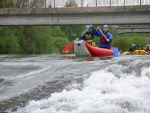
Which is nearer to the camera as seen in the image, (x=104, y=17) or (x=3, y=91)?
(x=3, y=91)

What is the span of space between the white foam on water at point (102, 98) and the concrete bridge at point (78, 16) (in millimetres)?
19871

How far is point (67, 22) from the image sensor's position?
32.1 m

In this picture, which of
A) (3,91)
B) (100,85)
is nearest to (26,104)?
(3,91)

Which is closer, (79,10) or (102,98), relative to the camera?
(102,98)

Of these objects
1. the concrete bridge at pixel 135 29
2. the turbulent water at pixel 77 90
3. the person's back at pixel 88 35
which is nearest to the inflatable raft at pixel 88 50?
the person's back at pixel 88 35

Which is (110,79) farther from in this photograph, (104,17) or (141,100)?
(104,17)

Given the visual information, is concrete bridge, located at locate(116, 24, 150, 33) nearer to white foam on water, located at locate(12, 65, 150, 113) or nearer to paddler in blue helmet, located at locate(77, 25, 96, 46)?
paddler in blue helmet, located at locate(77, 25, 96, 46)

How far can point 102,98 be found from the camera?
29.8 ft

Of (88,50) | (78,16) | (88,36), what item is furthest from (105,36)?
(78,16)

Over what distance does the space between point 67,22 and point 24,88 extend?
22.0 metres

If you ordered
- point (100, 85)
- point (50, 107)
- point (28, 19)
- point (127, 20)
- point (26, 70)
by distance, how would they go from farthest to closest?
point (28, 19)
point (127, 20)
point (26, 70)
point (100, 85)
point (50, 107)

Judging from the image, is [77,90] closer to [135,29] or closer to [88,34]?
[88,34]

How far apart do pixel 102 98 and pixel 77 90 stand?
1015mm

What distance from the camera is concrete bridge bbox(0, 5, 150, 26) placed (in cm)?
3044
